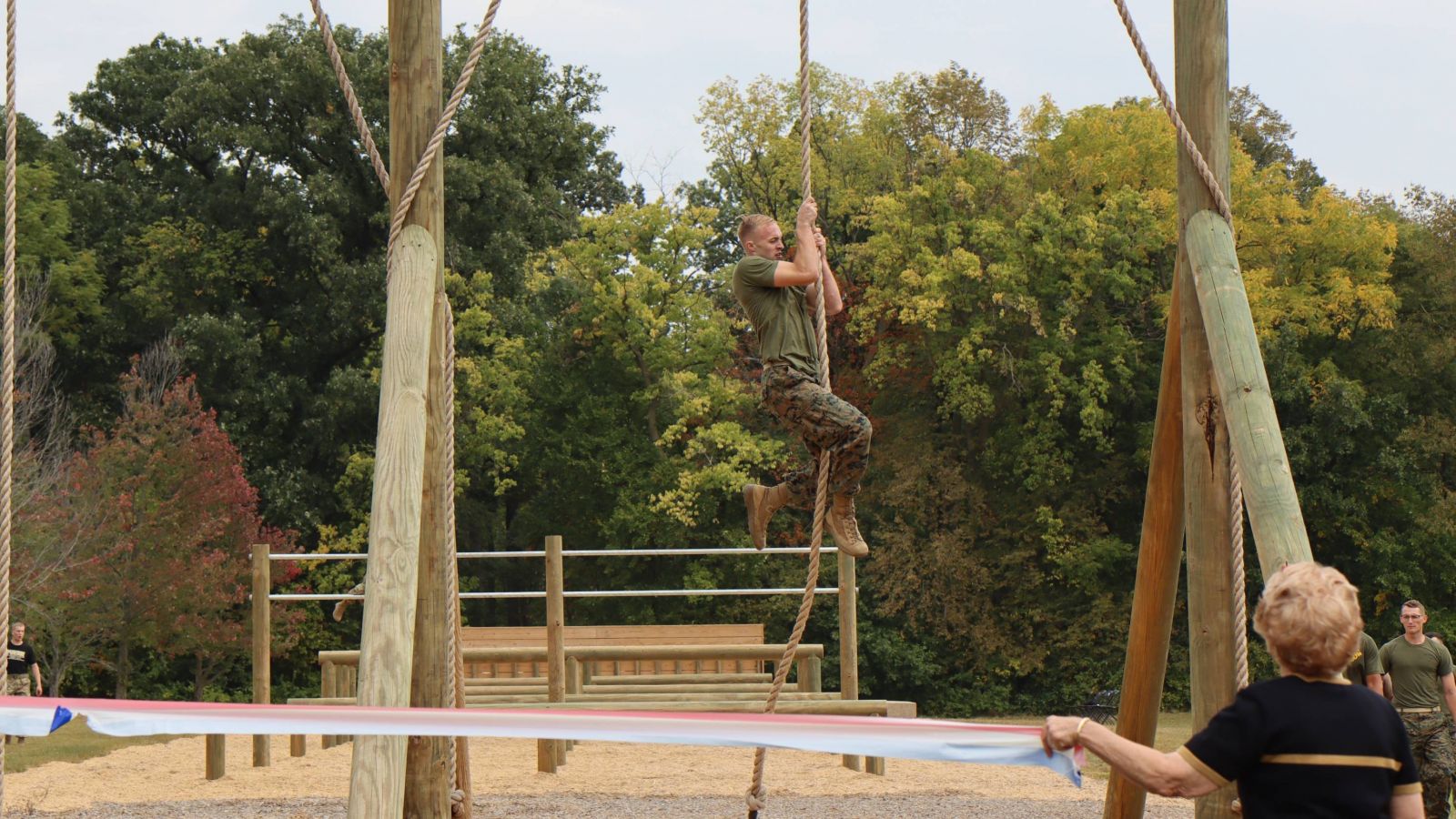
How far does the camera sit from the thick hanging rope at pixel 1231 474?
155 inches

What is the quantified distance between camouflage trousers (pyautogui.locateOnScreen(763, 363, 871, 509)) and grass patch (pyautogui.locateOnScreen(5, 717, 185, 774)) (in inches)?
343

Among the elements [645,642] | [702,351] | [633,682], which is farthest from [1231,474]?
[702,351]

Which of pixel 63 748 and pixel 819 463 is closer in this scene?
pixel 819 463

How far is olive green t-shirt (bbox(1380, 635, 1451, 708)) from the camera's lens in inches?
296

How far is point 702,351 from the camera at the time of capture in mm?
21359

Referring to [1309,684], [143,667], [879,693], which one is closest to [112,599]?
[143,667]

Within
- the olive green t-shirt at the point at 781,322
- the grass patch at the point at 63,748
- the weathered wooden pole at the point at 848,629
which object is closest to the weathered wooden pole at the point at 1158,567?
the olive green t-shirt at the point at 781,322

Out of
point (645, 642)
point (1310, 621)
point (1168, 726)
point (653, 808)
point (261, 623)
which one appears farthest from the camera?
point (1168, 726)

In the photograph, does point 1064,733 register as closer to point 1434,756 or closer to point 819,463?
point 819,463

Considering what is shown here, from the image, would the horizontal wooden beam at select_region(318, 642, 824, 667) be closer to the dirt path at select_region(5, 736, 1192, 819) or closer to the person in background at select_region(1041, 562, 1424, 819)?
the dirt path at select_region(5, 736, 1192, 819)

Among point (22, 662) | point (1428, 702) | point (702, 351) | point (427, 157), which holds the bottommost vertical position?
point (1428, 702)

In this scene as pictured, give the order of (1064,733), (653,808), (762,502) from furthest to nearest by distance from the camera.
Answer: (653,808)
(762,502)
(1064,733)

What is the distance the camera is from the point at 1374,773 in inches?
88.0

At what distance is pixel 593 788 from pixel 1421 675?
5390 millimetres
